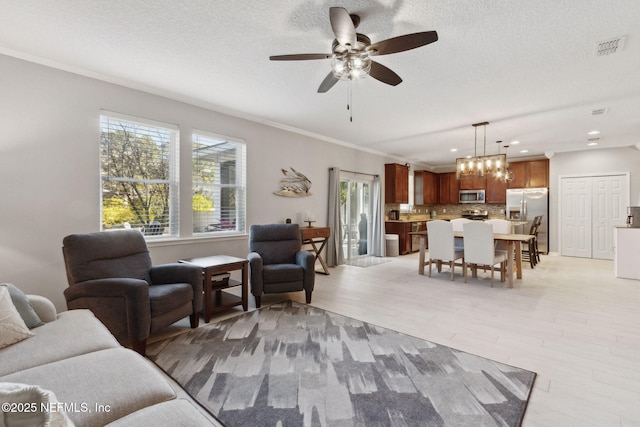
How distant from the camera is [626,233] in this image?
5.03 m

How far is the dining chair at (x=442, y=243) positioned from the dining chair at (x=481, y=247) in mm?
223

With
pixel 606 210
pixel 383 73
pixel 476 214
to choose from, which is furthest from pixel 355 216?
pixel 606 210

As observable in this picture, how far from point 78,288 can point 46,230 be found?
0.97 meters

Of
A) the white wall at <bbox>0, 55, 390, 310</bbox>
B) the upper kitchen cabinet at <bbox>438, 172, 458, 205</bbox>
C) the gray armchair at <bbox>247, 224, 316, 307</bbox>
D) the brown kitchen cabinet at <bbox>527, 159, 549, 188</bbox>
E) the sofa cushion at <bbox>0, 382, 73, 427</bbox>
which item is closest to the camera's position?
the sofa cushion at <bbox>0, 382, 73, 427</bbox>

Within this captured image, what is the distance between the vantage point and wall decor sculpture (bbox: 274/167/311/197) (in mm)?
5222

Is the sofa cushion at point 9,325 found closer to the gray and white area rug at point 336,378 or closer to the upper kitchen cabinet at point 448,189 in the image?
the gray and white area rug at point 336,378

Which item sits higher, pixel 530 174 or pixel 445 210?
pixel 530 174

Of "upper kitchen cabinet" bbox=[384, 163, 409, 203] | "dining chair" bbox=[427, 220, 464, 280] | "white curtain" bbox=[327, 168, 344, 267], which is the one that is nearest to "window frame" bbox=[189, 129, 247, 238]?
"white curtain" bbox=[327, 168, 344, 267]

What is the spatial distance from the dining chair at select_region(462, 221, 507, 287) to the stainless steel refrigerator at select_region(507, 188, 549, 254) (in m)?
3.43

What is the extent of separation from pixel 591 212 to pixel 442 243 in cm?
471

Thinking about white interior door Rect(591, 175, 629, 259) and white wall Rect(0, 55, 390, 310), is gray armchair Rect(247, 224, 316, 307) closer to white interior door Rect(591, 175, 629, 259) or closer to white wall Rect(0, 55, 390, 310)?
white wall Rect(0, 55, 390, 310)

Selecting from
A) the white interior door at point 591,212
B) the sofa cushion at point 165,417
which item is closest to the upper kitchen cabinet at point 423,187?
the white interior door at point 591,212

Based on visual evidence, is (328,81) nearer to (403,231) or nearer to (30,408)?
(30,408)

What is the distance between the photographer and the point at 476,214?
8867mm
